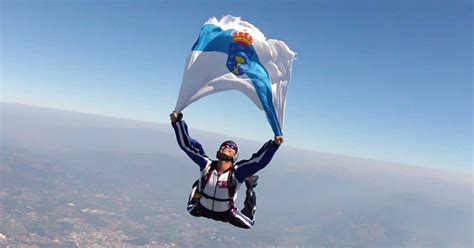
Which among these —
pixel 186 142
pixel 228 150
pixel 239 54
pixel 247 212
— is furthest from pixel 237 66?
pixel 247 212

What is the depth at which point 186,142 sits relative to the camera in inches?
305

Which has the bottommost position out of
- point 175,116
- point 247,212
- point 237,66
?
point 247,212

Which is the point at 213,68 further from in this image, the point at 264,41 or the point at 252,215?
the point at 252,215

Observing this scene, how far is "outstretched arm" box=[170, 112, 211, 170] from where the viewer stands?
24.9ft

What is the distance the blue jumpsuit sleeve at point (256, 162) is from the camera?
7.26 m

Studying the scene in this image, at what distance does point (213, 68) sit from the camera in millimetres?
7883

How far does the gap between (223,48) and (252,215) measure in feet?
12.5

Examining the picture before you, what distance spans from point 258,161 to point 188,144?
158 centimetres

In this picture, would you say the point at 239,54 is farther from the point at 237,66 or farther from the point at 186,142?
the point at 186,142

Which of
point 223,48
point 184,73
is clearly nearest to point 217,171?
point 184,73

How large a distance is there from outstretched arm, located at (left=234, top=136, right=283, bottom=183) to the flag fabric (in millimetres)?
590

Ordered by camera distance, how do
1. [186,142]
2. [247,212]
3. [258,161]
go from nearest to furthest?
[258,161]
[186,142]
[247,212]

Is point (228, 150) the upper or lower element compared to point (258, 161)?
upper

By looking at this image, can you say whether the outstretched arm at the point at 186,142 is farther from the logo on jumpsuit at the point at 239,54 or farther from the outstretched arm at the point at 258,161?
the logo on jumpsuit at the point at 239,54
